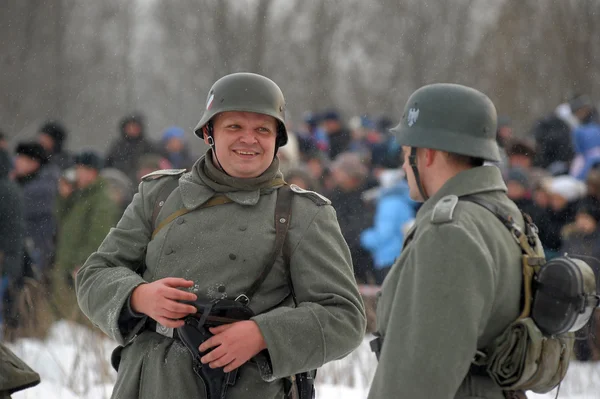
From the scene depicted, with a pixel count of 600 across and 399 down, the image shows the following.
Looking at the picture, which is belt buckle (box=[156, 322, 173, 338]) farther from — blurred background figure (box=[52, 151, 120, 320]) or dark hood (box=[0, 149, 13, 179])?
dark hood (box=[0, 149, 13, 179])

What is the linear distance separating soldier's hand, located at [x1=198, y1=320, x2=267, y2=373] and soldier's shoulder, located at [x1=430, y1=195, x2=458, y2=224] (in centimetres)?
94

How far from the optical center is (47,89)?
20859 millimetres

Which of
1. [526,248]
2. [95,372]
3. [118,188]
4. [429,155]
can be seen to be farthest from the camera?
[118,188]

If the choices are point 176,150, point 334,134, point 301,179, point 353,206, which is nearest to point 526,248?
point 301,179

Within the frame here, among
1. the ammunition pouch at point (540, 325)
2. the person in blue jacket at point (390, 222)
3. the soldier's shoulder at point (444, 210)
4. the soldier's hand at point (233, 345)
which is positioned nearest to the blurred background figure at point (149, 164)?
the person in blue jacket at point (390, 222)

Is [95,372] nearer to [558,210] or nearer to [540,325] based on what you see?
[558,210]

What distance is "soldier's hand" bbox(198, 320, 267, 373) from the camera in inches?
135

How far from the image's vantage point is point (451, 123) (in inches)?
122

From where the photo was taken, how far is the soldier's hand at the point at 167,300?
3424 millimetres

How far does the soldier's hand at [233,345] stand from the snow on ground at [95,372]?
3.39 metres

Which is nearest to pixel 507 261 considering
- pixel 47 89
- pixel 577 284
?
pixel 577 284

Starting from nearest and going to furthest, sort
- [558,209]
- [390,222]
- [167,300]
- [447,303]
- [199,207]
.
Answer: [447,303] → [167,300] → [199,207] → [558,209] → [390,222]

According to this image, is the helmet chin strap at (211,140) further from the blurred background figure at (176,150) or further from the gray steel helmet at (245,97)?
the blurred background figure at (176,150)

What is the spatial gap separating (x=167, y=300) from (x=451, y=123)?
48.6 inches
